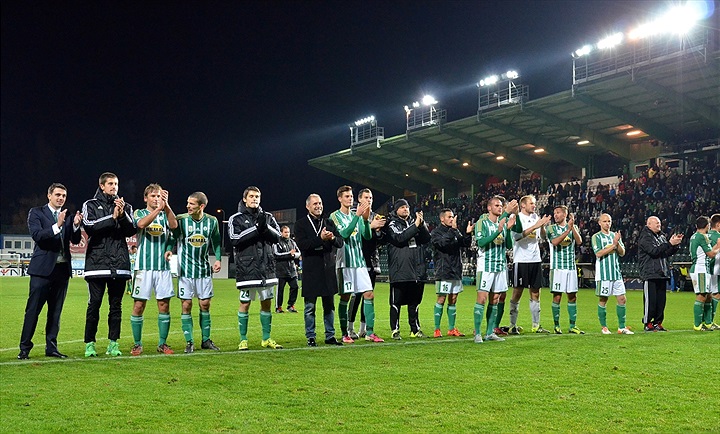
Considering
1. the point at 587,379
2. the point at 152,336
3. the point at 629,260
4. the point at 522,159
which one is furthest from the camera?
the point at 522,159

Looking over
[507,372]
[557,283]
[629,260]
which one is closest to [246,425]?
[507,372]

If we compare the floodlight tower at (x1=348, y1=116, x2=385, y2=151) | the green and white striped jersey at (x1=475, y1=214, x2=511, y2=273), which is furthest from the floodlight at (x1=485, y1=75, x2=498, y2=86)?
the green and white striped jersey at (x1=475, y1=214, x2=511, y2=273)

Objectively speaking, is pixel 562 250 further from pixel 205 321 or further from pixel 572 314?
pixel 205 321

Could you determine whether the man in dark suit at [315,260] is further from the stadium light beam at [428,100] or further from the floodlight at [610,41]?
the stadium light beam at [428,100]

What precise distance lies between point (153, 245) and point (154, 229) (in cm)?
22

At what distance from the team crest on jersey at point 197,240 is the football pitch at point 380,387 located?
1.42m

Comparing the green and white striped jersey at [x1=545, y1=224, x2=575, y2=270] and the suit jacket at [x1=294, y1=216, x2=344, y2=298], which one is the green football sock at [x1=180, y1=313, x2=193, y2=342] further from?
the green and white striped jersey at [x1=545, y1=224, x2=575, y2=270]

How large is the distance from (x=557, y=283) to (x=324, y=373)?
5935 mm

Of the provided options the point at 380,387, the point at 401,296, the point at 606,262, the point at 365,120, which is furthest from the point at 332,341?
the point at 365,120

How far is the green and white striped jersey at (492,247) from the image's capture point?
408 inches

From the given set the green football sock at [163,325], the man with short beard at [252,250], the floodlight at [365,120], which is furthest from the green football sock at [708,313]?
the floodlight at [365,120]

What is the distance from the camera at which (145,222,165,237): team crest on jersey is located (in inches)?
364

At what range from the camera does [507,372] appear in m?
7.60

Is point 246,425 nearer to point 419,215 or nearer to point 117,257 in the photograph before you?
point 117,257
